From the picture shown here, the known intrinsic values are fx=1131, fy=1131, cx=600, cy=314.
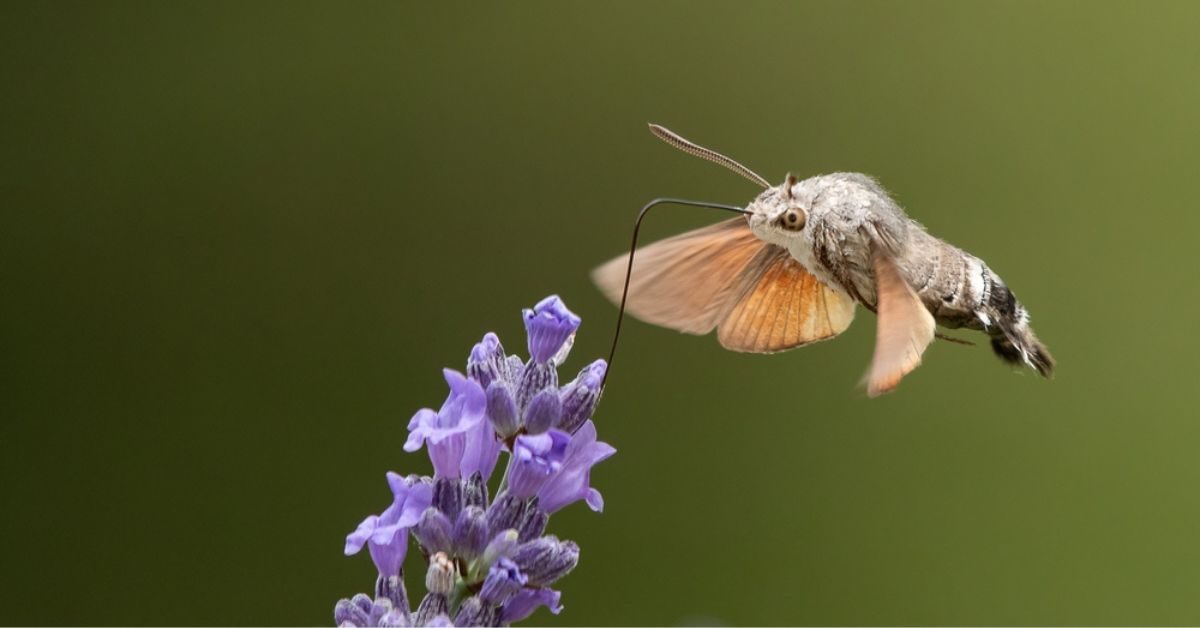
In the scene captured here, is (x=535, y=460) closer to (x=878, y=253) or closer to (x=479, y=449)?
(x=479, y=449)

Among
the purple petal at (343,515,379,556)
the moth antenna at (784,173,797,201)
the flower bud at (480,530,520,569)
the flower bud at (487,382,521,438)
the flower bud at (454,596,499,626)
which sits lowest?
the flower bud at (454,596,499,626)

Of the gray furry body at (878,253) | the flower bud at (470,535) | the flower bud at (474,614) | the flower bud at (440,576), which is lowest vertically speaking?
the flower bud at (474,614)

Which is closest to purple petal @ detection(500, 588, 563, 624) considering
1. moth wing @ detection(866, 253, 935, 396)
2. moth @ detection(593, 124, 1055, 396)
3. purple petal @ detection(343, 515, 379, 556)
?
purple petal @ detection(343, 515, 379, 556)

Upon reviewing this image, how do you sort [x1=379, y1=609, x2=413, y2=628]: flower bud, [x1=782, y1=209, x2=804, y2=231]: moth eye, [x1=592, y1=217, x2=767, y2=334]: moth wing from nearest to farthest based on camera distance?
[x1=379, y1=609, x2=413, y2=628]: flower bud → [x1=782, y1=209, x2=804, y2=231]: moth eye → [x1=592, y1=217, x2=767, y2=334]: moth wing

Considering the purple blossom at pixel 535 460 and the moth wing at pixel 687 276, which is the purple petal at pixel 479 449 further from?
the moth wing at pixel 687 276

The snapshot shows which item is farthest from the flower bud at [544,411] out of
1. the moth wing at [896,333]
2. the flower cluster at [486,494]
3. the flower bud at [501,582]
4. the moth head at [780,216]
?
the moth head at [780,216]

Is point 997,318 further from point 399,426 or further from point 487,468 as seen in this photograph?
point 399,426

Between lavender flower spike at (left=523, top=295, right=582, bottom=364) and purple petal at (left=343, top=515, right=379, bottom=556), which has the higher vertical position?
lavender flower spike at (left=523, top=295, right=582, bottom=364)

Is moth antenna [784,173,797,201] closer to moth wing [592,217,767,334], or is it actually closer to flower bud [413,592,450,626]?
moth wing [592,217,767,334]
